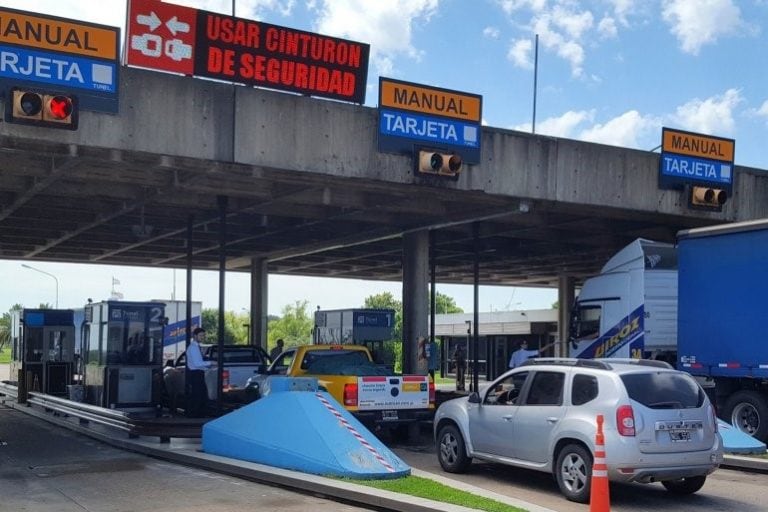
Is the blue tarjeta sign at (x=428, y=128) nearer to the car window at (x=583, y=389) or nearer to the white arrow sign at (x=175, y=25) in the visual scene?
the white arrow sign at (x=175, y=25)

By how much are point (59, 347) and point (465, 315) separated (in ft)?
95.1

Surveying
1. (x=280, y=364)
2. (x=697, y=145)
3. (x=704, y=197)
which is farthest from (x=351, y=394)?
(x=697, y=145)

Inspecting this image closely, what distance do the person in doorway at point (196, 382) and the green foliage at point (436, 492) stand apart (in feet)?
25.0

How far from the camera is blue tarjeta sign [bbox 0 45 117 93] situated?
13.0 metres

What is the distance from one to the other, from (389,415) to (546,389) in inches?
176

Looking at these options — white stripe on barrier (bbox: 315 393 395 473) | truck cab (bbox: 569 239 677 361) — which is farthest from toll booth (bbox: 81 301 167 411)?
truck cab (bbox: 569 239 677 361)

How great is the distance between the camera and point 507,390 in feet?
40.0

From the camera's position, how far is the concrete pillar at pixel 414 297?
2288 centimetres

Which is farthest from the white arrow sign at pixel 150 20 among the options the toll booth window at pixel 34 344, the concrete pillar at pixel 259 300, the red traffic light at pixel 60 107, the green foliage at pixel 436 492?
the concrete pillar at pixel 259 300

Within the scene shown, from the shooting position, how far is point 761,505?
10500 mm

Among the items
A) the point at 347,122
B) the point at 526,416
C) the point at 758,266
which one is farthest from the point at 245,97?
the point at 758,266

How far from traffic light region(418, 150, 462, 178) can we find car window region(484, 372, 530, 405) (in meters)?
5.21

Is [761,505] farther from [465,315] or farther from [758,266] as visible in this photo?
[465,315]

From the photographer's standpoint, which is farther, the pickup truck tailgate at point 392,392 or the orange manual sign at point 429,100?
the orange manual sign at point 429,100
